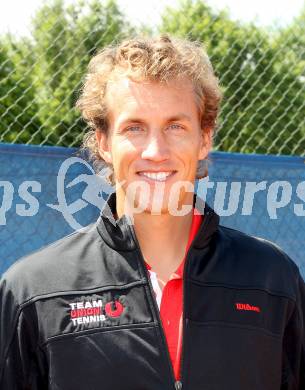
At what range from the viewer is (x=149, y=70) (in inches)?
79.4

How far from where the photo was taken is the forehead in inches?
77.3

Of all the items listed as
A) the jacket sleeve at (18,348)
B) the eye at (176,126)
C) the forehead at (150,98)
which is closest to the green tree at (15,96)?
the forehead at (150,98)

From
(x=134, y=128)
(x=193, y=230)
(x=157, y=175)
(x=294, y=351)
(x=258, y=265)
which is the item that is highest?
(x=134, y=128)

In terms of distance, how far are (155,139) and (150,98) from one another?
11 centimetres

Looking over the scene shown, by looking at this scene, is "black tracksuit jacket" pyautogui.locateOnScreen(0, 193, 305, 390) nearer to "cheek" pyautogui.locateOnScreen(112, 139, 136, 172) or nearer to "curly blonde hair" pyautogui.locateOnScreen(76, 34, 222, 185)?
"cheek" pyautogui.locateOnScreen(112, 139, 136, 172)

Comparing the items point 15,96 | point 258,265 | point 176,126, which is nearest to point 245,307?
point 258,265

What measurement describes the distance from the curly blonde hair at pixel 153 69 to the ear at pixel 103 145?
0.04 feet

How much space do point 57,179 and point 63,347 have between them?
1650 mm

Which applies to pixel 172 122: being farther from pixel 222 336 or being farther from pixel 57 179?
pixel 57 179

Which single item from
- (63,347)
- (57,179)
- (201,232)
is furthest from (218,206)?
(63,347)

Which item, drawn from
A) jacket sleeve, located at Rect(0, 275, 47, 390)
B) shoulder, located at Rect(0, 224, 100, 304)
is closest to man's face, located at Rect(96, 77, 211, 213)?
shoulder, located at Rect(0, 224, 100, 304)

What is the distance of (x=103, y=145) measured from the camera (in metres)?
2.14

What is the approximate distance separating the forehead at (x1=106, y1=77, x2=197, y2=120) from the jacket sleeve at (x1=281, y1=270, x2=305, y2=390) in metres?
0.59

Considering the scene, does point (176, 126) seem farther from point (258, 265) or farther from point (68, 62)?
point (68, 62)
